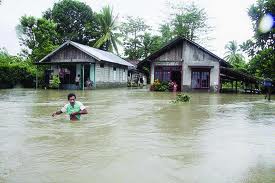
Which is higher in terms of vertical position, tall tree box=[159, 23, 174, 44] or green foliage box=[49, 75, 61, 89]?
tall tree box=[159, 23, 174, 44]

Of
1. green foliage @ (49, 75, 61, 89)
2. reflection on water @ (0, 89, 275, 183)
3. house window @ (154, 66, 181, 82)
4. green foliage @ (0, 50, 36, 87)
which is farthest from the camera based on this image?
green foliage @ (0, 50, 36, 87)

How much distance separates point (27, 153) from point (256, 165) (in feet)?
12.9

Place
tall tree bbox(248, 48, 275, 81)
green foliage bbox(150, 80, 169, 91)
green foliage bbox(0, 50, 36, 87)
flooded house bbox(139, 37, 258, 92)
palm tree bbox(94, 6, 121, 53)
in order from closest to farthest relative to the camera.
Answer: tall tree bbox(248, 48, 275, 81)
flooded house bbox(139, 37, 258, 92)
green foliage bbox(150, 80, 169, 91)
green foliage bbox(0, 50, 36, 87)
palm tree bbox(94, 6, 121, 53)

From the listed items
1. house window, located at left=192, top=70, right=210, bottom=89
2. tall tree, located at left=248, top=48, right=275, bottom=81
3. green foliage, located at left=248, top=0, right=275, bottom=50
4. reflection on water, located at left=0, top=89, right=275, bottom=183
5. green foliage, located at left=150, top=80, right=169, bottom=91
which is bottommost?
reflection on water, located at left=0, top=89, right=275, bottom=183

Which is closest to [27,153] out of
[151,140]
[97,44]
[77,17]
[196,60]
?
[151,140]

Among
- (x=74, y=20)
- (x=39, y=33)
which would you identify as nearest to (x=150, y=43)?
(x=74, y=20)

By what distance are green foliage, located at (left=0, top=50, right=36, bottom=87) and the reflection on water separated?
2287cm

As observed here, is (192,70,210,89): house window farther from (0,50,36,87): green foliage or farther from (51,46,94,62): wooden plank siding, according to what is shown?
(0,50,36,87): green foliage

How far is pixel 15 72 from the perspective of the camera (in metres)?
33.1

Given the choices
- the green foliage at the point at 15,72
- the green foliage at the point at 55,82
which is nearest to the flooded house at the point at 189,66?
the green foliage at the point at 55,82

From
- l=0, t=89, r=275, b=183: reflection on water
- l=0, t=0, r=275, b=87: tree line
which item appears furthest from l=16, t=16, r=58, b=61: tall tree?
l=0, t=89, r=275, b=183: reflection on water

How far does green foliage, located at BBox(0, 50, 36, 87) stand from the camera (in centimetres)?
3225

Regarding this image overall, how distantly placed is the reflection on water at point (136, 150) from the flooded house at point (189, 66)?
1871 cm

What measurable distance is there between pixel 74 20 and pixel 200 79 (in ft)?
82.6
